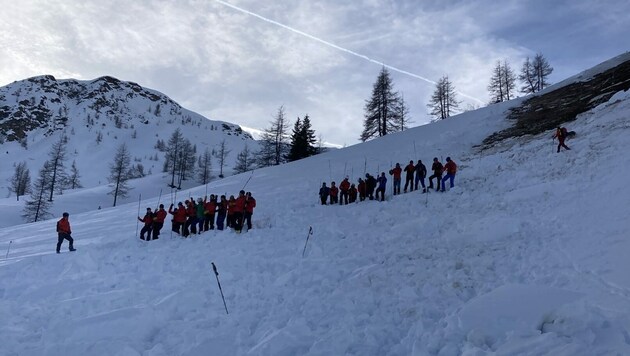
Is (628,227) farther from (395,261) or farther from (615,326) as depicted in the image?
(395,261)

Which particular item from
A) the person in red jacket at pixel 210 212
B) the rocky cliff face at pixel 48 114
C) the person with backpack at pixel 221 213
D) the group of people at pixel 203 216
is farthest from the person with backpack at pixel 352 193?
the rocky cliff face at pixel 48 114

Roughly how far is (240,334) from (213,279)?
10.8ft

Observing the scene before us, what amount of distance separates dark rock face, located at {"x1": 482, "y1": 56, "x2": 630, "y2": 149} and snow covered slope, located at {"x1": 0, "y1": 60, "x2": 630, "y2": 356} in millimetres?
7429

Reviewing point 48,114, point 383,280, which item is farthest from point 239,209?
point 48,114

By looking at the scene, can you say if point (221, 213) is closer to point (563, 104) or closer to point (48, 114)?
point (563, 104)

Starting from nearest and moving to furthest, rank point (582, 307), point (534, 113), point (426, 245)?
point (582, 307) → point (426, 245) → point (534, 113)

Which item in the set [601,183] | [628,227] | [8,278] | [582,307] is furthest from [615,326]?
[8,278]

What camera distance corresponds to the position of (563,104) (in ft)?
91.7

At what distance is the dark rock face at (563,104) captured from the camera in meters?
24.4

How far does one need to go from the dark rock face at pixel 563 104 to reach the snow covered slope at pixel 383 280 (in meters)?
7.43

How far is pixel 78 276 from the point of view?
1102 cm

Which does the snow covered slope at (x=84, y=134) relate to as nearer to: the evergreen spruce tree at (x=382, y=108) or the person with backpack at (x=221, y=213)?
the evergreen spruce tree at (x=382, y=108)

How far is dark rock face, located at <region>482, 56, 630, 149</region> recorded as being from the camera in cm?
2438

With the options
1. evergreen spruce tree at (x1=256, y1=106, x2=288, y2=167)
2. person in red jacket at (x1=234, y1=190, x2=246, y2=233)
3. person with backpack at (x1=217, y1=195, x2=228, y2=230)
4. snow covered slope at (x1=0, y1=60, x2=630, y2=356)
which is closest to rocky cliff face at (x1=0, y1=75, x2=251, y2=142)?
evergreen spruce tree at (x1=256, y1=106, x2=288, y2=167)
